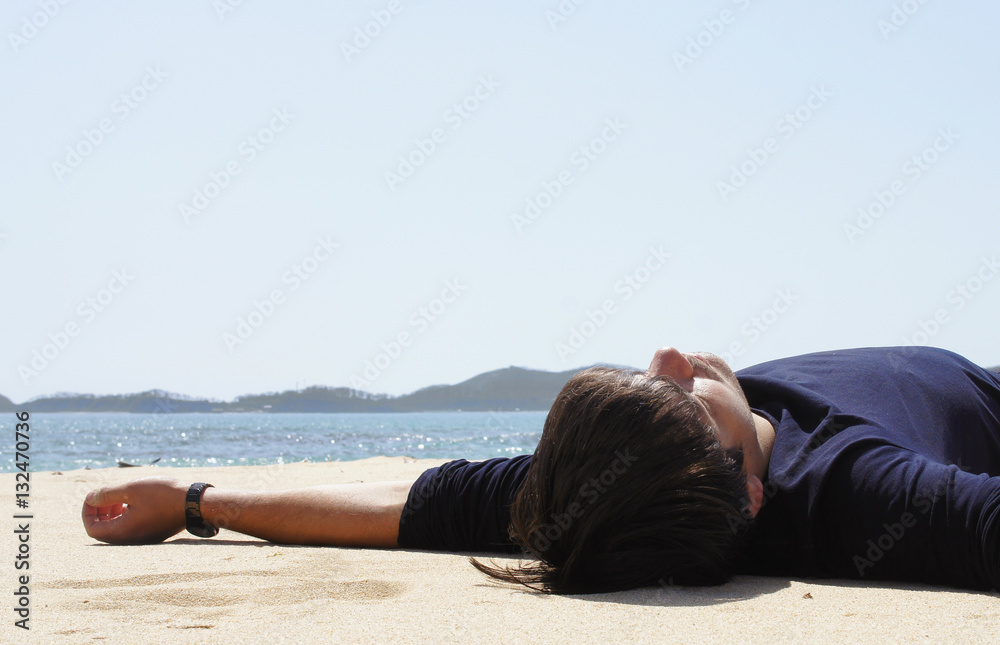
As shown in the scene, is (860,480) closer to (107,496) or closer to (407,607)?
(407,607)

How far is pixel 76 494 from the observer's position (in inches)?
180

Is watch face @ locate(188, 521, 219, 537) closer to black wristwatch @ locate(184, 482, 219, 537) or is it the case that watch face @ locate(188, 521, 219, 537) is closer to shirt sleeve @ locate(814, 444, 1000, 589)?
black wristwatch @ locate(184, 482, 219, 537)

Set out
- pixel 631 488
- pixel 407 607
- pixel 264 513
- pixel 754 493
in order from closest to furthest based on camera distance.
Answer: pixel 407 607 < pixel 631 488 < pixel 754 493 < pixel 264 513

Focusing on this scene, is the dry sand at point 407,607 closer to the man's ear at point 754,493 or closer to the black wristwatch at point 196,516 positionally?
the man's ear at point 754,493

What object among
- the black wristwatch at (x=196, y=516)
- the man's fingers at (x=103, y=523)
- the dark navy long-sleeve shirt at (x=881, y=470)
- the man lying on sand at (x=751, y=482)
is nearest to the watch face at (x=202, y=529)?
the black wristwatch at (x=196, y=516)

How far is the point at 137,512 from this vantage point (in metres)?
2.87

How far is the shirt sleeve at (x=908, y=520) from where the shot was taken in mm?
1787

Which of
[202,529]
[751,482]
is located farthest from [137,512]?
[751,482]

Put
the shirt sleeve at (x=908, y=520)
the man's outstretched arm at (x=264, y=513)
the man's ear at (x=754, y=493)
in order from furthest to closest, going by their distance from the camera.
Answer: the man's outstretched arm at (x=264, y=513)
the man's ear at (x=754, y=493)
the shirt sleeve at (x=908, y=520)

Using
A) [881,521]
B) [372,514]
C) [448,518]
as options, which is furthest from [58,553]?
[881,521]

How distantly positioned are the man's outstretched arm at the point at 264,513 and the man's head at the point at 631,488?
90 cm

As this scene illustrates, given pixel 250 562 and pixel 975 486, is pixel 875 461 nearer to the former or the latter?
pixel 975 486

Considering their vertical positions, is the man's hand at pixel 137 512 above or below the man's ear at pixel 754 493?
below

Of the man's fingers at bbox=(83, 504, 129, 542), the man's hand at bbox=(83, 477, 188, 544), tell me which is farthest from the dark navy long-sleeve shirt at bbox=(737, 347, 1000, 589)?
the man's fingers at bbox=(83, 504, 129, 542)
